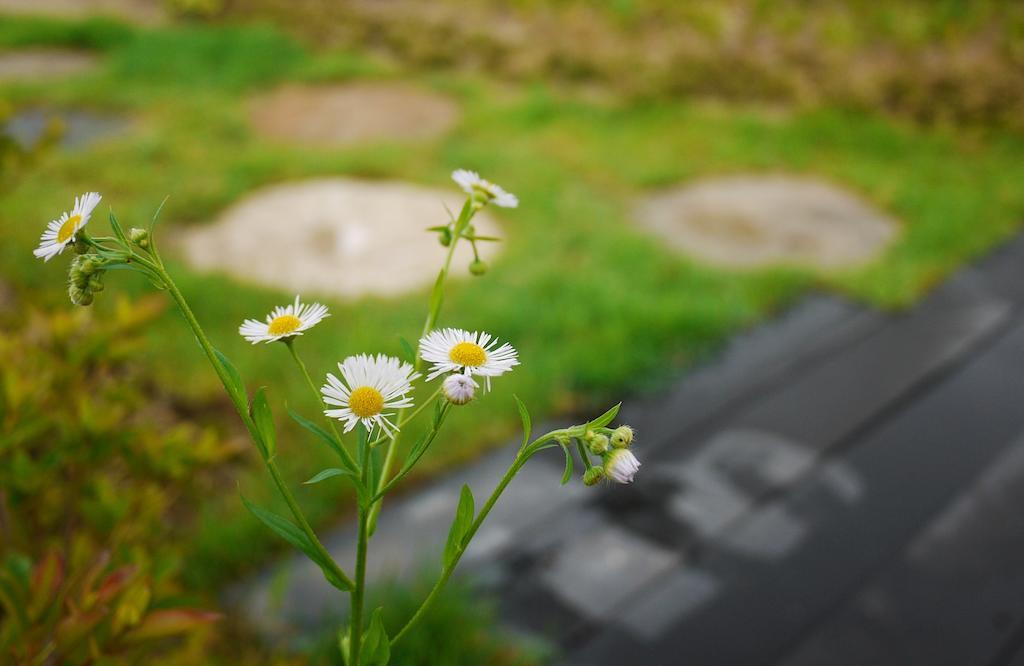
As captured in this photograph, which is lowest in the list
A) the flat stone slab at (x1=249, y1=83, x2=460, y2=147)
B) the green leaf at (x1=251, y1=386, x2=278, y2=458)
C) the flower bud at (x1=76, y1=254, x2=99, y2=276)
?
the green leaf at (x1=251, y1=386, x2=278, y2=458)

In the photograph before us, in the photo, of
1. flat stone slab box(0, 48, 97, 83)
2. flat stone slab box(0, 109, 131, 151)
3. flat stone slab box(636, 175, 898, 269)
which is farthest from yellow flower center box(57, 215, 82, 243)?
flat stone slab box(0, 48, 97, 83)

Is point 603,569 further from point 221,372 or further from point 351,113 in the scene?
point 351,113

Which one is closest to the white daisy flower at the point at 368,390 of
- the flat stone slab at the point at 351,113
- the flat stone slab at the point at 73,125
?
the flat stone slab at the point at 351,113

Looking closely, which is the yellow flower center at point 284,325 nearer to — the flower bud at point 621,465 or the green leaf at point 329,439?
the green leaf at point 329,439

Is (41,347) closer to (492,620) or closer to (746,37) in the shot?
(492,620)

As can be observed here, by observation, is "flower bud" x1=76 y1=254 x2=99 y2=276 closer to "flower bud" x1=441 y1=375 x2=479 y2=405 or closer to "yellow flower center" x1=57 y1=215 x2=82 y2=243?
"yellow flower center" x1=57 y1=215 x2=82 y2=243
